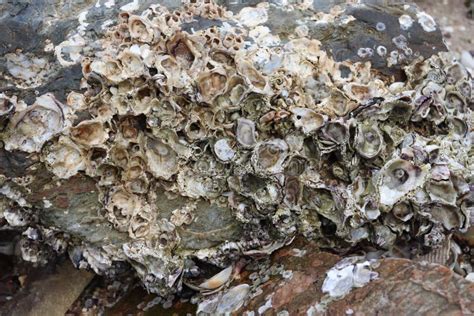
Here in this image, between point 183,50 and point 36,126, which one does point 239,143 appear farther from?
point 36,126

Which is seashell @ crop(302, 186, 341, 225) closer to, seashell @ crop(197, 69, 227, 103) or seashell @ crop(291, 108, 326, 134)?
seashell @ crop(291, 108, 326, 134)

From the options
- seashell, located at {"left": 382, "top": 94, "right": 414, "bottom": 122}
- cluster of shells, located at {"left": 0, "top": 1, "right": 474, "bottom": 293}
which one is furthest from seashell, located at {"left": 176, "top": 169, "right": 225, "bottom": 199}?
seashell, located at {"left": 382, "top": 94, "right": 414, "bottom": 122}

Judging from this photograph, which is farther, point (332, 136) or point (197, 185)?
point (197, 185)

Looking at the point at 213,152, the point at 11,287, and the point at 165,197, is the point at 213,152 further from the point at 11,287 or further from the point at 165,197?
the point at 11,287

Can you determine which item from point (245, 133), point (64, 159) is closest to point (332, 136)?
point (245, 133)

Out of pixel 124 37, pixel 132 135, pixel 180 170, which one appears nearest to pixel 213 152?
pixel 180 170

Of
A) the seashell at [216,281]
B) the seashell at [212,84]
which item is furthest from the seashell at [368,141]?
the seashell at [216,281]

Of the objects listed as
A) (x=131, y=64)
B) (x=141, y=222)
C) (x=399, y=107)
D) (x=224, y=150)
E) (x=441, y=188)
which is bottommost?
A: (x=141, y=222)
